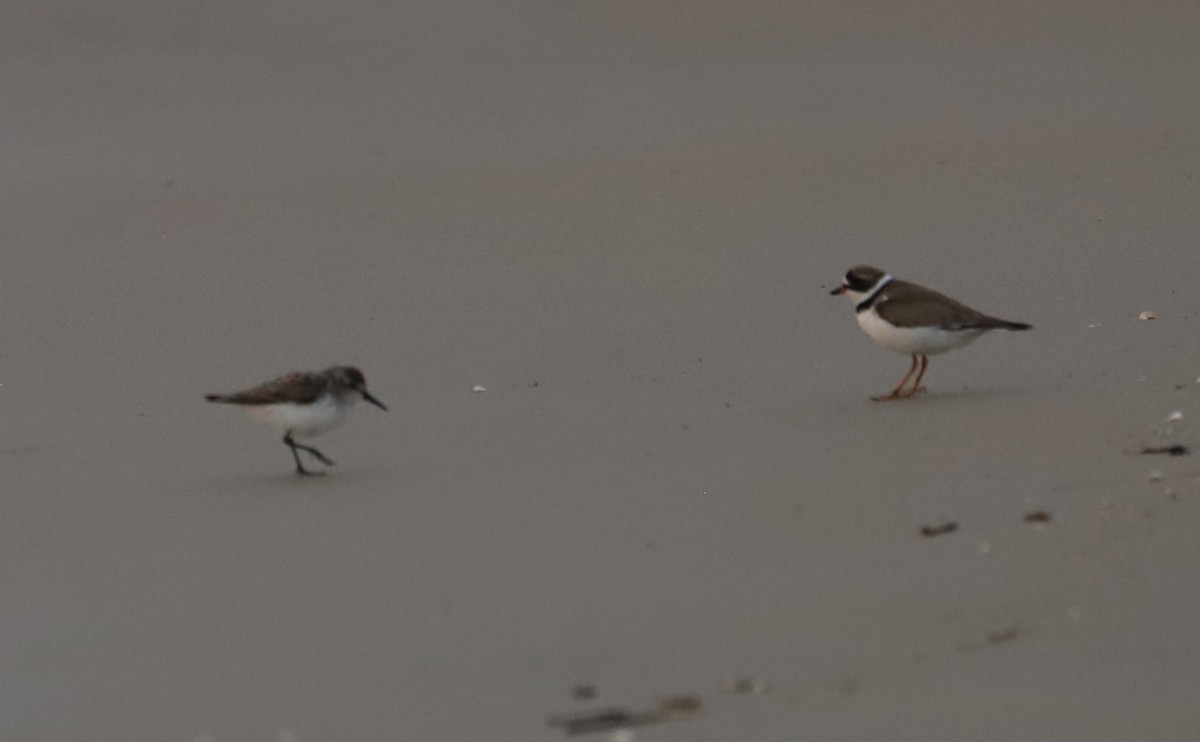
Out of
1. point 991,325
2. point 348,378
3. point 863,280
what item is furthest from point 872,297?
point 348,378

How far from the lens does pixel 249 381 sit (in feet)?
36.4

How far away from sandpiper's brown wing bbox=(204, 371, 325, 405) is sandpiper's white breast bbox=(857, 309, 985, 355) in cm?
265

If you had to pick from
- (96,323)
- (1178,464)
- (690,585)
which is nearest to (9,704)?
(690,585)

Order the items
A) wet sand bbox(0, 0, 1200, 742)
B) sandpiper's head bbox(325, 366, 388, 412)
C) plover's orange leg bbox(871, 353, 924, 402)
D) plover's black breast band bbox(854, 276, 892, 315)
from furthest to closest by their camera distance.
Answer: plover's black breast band bbox(854, 276, 892, 315) < plover's orange leg bbox(871, 353, 924, 402) < sandpiper's head bbox(325, 366, 388, 412) < wet sand bbox(0, 0, 1200, 742)

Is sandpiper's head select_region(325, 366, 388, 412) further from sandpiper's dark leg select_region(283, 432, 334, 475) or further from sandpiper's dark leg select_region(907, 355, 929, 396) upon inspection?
sandpiper's dark leg select_region(907, 355, 929, 396)

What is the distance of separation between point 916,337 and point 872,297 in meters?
0.46

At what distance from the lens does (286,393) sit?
9039mm

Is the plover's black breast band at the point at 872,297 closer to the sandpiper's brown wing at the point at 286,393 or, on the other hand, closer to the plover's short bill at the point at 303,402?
the plover's short bill at the point at 303,402

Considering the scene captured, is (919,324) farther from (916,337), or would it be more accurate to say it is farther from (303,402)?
(303,402)

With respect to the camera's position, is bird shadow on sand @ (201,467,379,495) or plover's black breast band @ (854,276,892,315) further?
plover's black breast band @ (854,276,892,315)

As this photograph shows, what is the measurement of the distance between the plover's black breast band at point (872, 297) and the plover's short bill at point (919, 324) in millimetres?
16

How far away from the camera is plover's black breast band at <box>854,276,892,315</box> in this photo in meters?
10.3

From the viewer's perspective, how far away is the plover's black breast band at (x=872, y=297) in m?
10.3

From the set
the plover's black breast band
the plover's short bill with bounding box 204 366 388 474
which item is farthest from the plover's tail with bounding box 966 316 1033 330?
the plover's short bill with bounding box 204 366 388 474
